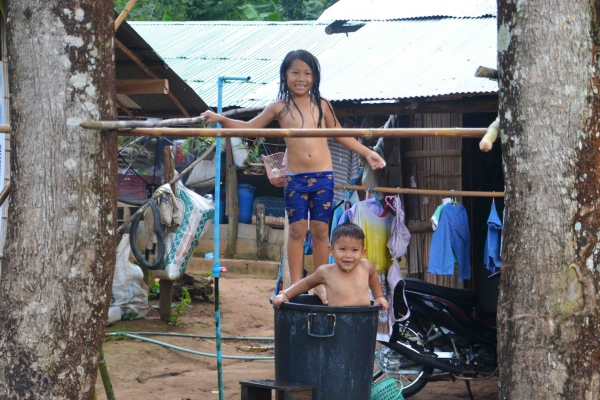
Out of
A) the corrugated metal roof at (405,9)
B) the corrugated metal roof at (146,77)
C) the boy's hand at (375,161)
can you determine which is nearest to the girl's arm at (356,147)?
the boy's hand at (375,161)

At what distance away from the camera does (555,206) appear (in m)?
2.72

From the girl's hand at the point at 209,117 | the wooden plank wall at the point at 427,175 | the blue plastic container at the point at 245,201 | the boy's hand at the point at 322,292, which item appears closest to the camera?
the girl's hand at the point at 209,117

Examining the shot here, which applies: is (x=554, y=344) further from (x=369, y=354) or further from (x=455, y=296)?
(x=455, y=296)

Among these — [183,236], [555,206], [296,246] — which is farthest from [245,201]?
[555,206]

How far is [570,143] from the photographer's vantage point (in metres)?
2.72

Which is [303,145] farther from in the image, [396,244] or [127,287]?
[127,287]

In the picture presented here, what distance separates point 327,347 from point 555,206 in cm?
153

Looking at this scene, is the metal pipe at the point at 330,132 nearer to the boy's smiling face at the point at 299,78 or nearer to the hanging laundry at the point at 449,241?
the boy's smiling face at the point at 299,78

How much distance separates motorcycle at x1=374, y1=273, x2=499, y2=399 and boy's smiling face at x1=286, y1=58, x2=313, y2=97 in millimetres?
1837

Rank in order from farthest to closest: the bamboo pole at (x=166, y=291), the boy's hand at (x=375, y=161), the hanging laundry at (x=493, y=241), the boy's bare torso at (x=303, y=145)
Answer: the bamboo pole at (x=166, y=291)
the hanging laundry at (x=493, y=241)
the boy's bare torso at (x=303, y=145)
the boy's hand at (x=375, y=161)

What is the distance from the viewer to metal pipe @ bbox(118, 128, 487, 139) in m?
3.09

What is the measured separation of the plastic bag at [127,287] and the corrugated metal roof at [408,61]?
8.68ft

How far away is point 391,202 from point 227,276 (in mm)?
7282

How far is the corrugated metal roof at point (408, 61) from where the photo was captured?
5977 mm
